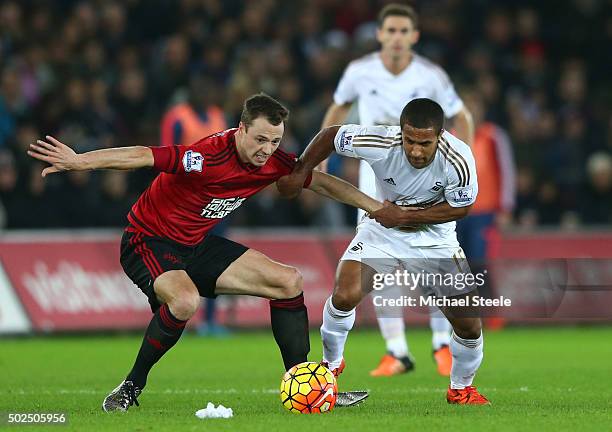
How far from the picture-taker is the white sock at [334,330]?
301 inches

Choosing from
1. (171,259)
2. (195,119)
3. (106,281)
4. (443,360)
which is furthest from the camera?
(106,281)

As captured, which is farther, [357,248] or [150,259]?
[357,248]

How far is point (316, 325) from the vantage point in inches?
559

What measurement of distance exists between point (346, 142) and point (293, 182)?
41 centimetres

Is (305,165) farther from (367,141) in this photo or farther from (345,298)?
(345,298)

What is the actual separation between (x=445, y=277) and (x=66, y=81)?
9246 mm

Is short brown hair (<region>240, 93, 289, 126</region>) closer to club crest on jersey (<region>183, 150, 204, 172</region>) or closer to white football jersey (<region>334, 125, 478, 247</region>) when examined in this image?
club crest on jersey (<region>183, 150, 204, 172</region>)

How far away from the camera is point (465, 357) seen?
24.4ft

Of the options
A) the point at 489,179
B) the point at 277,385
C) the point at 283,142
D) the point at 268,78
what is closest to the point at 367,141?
the point at 277,385

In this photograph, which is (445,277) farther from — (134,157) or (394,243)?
(134,157)

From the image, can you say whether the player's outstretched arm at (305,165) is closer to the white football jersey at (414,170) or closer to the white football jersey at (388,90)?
the white football jersey at (414,170)

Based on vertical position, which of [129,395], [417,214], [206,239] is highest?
[417,214]

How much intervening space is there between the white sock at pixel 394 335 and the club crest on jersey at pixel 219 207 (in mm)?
2357

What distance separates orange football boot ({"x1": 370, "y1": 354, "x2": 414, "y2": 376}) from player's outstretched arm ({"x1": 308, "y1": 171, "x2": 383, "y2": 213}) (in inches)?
89.9
